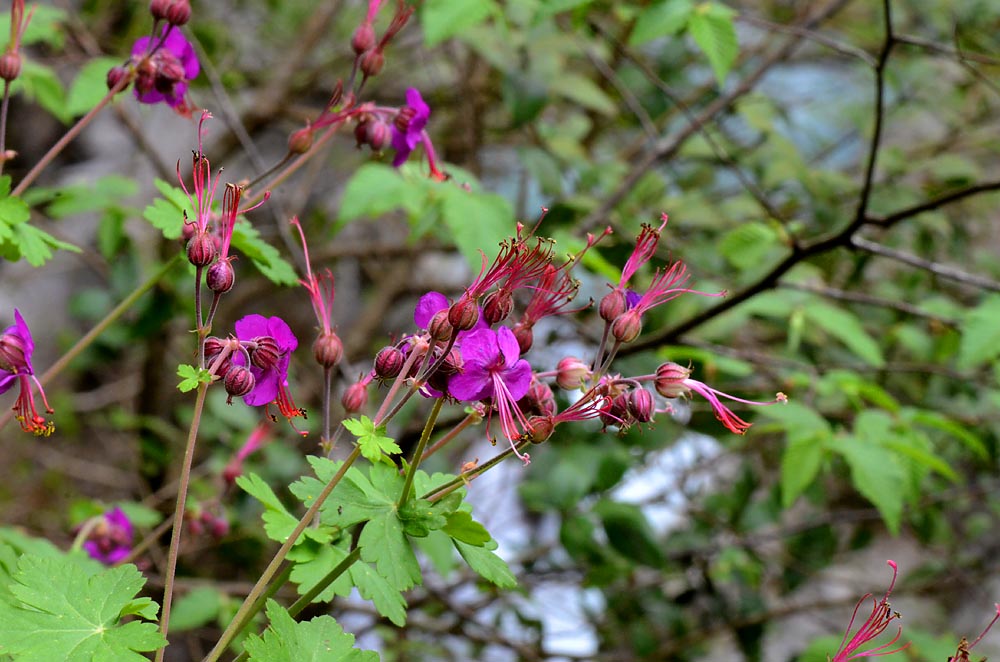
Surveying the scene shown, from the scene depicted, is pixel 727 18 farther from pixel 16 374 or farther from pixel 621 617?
pixel 621 617

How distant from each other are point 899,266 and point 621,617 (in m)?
1.49

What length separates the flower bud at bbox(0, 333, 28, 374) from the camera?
0.81 meters

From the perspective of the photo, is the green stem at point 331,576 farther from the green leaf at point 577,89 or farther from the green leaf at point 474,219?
the green leaf at point 577,89

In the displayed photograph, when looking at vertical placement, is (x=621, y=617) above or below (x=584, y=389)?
below

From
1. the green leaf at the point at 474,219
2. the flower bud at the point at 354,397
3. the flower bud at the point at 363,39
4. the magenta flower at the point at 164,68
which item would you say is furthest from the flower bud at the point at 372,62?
the flower bud at the point at 354,397

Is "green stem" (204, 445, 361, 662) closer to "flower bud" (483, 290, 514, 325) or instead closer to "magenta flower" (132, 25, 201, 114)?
"flower bud" (483, 290, 514, 325)

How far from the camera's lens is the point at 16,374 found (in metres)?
0.82

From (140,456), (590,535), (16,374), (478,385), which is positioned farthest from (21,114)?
(478,385)

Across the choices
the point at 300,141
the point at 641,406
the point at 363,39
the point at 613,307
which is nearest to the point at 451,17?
the point at 363,39

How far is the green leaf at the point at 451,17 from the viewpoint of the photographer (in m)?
1.52

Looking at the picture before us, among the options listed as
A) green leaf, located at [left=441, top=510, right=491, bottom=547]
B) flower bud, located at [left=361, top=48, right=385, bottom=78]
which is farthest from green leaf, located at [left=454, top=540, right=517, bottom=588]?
flower bud, located at [left=361, top=48, right=385, bottom=78]

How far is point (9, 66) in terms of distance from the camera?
1.01 m

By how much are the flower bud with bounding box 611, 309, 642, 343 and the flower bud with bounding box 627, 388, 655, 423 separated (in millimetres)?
60

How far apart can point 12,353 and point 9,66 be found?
0.39 m
